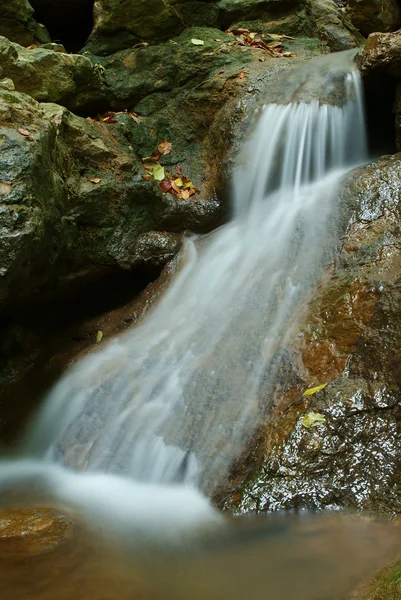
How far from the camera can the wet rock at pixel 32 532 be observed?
9.62 ft

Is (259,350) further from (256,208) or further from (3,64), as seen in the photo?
(3,64)

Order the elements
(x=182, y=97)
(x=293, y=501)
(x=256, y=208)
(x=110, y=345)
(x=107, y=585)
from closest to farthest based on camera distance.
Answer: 1. (x=107, y=585)
2. (x=293, y=501)
3. (x=110, y=345)
4. (x=256, y=208)
5. (x=182, y=97)

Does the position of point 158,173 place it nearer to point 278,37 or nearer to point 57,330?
point 57,330

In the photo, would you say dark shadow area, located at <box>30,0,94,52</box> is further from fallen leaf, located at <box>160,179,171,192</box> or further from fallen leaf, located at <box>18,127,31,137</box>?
fallen leaf, located at <box>18,127,31,137</box>

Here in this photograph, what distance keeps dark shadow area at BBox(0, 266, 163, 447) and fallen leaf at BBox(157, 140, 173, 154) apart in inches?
72.1

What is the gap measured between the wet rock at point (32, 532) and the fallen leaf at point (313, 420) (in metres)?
1.61

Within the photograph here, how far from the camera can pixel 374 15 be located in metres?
9.82

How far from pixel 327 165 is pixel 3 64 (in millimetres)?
3746

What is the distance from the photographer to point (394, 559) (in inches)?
103

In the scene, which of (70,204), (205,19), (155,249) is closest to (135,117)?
(155,249)

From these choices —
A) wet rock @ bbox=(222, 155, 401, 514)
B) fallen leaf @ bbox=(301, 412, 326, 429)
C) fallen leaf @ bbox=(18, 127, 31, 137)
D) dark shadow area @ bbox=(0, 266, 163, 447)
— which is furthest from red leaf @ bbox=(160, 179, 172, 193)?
fallen leaf @ bbox=(301, 412, 326, 429)

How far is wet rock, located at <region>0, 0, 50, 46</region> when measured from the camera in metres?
7.93

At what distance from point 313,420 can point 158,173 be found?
4270 millimetres

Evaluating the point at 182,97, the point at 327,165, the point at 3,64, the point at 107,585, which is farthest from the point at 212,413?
the point at 182,97
